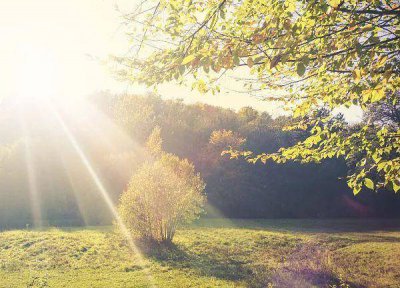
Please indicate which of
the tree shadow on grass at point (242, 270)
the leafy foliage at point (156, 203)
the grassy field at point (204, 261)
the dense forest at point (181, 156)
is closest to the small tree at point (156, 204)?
the leafy foliage at point (156, 203)

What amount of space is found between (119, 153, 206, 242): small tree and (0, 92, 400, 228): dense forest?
11659 mm

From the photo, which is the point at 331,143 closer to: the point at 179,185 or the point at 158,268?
the point at 158,268

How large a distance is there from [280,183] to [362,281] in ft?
93.3

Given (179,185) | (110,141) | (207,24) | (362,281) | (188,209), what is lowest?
(362,281)

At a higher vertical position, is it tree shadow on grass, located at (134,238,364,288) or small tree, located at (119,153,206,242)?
small tree, located at (119,153,206,242)

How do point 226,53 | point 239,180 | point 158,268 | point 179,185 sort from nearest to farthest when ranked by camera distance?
point 226,53 → point 158,268 → point 179,185 → point 239,180

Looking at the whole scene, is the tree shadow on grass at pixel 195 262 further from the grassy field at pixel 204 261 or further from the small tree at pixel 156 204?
the small tree at pixel 156 204

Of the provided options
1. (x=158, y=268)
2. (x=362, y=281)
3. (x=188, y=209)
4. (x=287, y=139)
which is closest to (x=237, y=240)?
(x=188, y=209)

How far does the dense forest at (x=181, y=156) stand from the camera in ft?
116

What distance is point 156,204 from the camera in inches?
820

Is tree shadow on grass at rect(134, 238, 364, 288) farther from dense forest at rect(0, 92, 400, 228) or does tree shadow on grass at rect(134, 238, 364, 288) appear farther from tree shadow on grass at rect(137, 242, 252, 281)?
dense forest at rect(0, 92, 400, 228)

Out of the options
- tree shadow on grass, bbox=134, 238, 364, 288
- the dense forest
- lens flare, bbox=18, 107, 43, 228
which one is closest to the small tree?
tree shadow on grass, bbox=134, 238, 364, 288

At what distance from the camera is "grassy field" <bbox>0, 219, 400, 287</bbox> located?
14.3 meters

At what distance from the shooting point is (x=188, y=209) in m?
21.7
